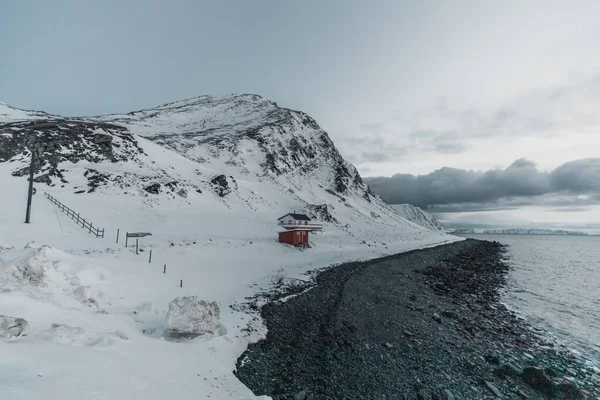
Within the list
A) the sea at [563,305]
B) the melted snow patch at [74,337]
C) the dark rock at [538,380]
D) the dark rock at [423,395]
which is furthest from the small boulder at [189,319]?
the sea at [563,305]

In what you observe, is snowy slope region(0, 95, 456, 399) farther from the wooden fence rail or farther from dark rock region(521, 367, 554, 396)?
dark rock region(521, 367, 554, 396)

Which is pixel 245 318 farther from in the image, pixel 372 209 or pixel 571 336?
pixel 372 209

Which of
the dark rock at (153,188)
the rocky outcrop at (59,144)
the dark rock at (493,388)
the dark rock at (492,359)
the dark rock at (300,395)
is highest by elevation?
the rocky outcrop at (59,144)

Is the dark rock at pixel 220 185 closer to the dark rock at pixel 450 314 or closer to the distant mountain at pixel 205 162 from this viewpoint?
the distant mountain at pixel 205 162

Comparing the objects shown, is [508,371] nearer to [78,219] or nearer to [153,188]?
[78,219]

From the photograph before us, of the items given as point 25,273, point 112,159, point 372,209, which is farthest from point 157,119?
point 25,273

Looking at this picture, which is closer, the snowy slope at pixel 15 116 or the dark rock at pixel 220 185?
the dark rock at pixel 220 185
